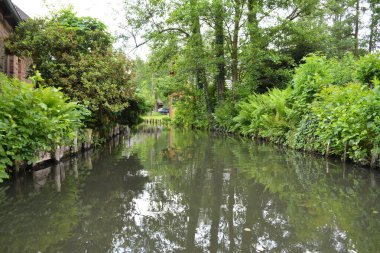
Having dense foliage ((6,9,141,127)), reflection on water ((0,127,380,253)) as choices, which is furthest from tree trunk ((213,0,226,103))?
reflection on water ((0,127,380,253))

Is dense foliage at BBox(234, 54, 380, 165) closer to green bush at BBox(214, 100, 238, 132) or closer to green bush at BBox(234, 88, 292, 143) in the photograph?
green bush at BBox(234, 88, 292, 143)

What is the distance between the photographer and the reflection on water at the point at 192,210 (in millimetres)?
3641

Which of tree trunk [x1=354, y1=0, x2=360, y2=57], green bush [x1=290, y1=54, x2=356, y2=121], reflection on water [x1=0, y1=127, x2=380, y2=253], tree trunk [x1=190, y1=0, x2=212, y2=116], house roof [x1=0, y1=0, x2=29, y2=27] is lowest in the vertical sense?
reflection on water [x1=0, y1=127, x2=380, y2=253]

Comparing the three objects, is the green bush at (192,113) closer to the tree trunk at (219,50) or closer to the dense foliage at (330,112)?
the tree trunk at (219,50)

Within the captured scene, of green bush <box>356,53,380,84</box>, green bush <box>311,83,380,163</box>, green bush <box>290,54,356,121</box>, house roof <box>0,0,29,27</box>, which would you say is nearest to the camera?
green bush <box>311,83,380,163</box>

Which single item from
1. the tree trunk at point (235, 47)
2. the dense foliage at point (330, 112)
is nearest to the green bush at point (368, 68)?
the dense foliage at point (330, 112)

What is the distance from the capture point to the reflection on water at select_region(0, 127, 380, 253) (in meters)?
3.64

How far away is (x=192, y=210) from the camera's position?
15.8ft

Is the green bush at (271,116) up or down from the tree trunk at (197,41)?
down

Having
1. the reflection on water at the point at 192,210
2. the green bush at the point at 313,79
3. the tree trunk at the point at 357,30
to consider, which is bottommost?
the reflection on water at the point at 192,210

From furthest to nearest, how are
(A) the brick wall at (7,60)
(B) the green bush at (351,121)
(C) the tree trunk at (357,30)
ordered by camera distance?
1. (C) the tree trunk at (357,30)
2. (A) the brick wall at (7,60)
3. (B) the green bush at (351,121)

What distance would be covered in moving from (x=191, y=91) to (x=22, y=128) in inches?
914

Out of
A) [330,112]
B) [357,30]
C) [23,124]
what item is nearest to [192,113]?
[357,30]

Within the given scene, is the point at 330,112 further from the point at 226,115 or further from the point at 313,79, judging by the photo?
the point at 226,115
